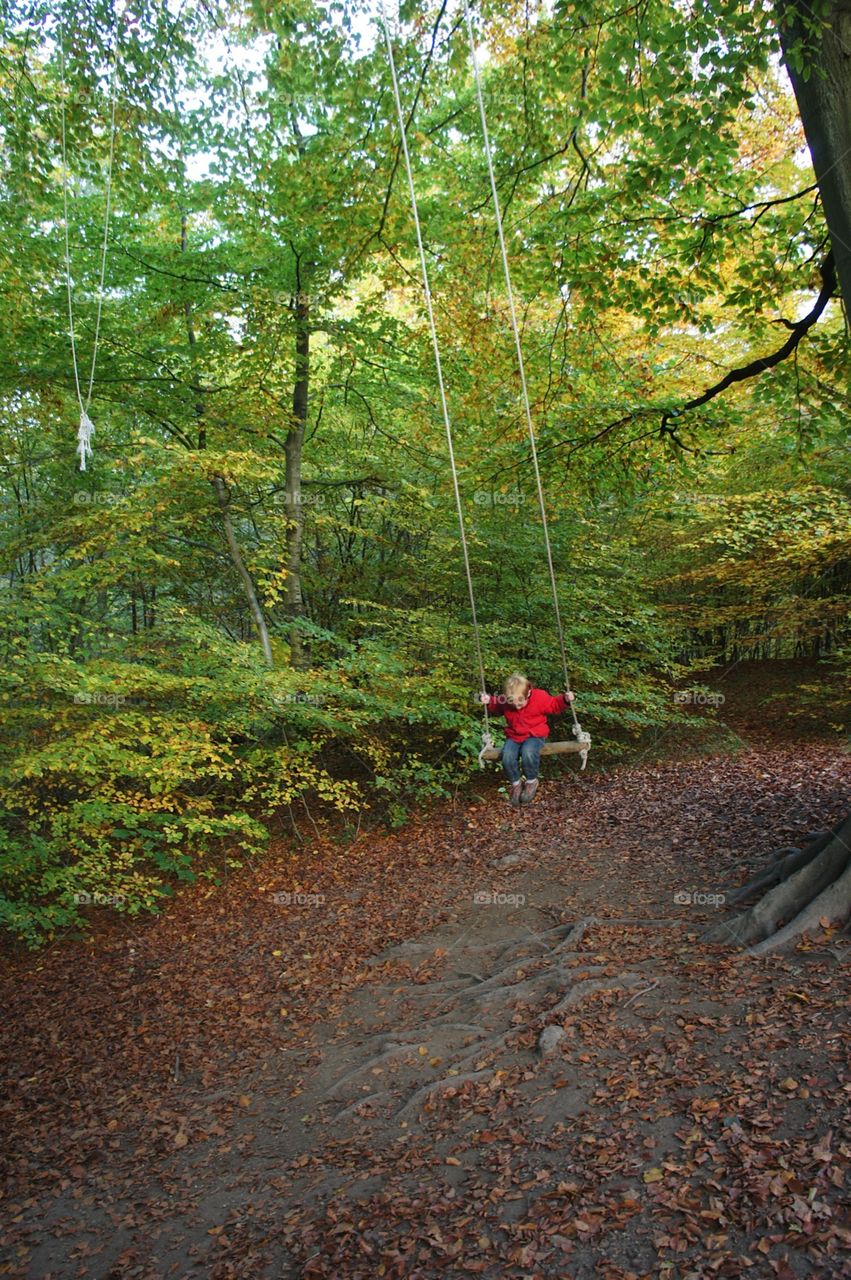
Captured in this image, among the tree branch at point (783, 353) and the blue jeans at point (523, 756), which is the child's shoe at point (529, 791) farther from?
the tree branch at point (783, 353)

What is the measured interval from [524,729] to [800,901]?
7.87 feet

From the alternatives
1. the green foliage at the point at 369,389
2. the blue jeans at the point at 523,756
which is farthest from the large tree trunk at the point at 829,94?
the blue jeans at the point at 523,756

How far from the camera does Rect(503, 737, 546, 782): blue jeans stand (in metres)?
6.57

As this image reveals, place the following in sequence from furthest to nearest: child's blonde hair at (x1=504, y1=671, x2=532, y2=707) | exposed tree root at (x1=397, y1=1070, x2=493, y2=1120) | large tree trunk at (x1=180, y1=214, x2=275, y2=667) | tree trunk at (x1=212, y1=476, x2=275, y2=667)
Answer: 1. tree trunk at (x1=212, y1=476, x2=275, y2=667)
2. large tree trunk at (x1=180, y1=214, x2=275, y2=667)
3. child's blonde hair at (x1=504, y1=671, x2=532, y2=707)
4. exposed tree root at (x1=397, y1=1070, x2=493, y2=1120)

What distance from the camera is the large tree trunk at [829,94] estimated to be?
436 centimetres

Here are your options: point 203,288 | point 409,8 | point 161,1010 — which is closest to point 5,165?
point 203,288

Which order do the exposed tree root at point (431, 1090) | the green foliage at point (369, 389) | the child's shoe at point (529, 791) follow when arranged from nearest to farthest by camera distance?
the exposed tree root at point (431, 1090)
the child's shoe at point (529, 791)
the green foliage at point (369, 389)

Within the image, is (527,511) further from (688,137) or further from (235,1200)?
(235,1200)

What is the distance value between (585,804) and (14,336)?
8856 millimetres

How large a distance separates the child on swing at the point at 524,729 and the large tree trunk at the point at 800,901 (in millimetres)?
1787

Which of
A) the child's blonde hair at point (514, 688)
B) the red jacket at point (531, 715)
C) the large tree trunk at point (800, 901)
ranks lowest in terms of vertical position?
the large tree trunk at point (800, 901)

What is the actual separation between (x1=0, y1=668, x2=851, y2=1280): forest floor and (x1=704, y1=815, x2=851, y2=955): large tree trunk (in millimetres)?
132

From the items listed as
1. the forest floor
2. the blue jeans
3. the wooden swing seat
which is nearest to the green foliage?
the forest floor

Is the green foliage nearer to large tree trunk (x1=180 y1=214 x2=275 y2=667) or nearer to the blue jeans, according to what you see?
large tree trunk (x1=180 y1=214 x2=275 y2=667)
